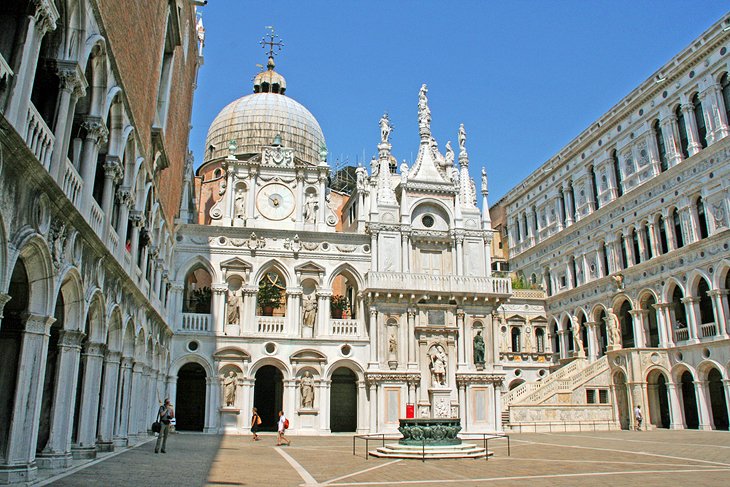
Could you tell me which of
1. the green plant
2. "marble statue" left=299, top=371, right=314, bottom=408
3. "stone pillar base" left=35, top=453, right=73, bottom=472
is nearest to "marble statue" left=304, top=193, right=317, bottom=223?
the green plant

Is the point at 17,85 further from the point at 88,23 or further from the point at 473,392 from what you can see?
the point at 473,392

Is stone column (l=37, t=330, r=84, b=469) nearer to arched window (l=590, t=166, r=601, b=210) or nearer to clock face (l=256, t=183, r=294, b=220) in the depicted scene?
clock face (l=256, t=183, r=294, b=220)

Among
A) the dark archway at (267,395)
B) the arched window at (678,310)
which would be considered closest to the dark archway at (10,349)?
the dark archway at (267,395)

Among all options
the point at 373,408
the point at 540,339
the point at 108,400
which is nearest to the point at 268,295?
the point at 373,408

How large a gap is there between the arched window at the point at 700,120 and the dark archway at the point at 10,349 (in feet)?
107

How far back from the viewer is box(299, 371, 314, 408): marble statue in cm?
3122

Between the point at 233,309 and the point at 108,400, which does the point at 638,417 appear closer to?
the point at 233,309

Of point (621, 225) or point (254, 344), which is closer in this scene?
point (254, 344)

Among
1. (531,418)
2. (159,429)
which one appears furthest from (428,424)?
(531,418)

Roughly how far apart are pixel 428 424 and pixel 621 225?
81.8 ft

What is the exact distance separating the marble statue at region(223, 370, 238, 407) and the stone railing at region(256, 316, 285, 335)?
2.49m

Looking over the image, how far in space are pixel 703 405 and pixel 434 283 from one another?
14.6 meters

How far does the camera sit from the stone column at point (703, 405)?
32.0 metres

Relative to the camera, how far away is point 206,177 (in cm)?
4438
